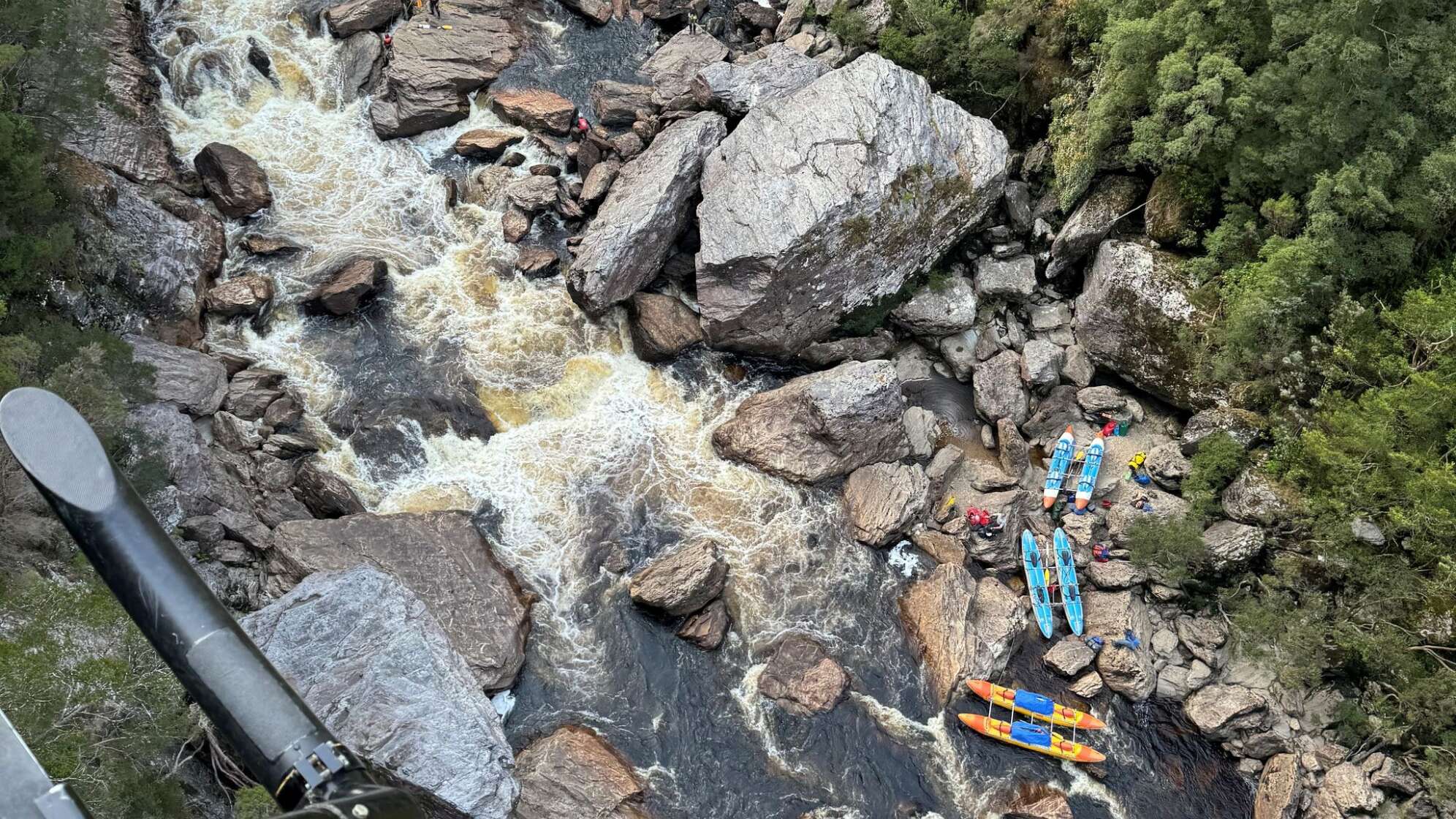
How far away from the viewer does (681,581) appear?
18.6m

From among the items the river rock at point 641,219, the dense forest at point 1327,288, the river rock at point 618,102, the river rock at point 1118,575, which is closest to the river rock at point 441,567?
the river rock at point 641,219

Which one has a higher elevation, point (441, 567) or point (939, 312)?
point (441, 567)

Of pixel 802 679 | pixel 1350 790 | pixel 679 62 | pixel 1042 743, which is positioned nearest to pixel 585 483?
pixel 802 679

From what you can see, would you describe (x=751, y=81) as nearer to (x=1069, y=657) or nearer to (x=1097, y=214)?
(x=1097, y=214)

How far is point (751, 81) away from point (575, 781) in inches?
716

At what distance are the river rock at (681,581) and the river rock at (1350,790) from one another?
12.5 meters

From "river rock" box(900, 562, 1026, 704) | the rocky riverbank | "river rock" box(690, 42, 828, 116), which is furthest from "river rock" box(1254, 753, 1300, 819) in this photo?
"river rock" box(690, 42, 828, 116)

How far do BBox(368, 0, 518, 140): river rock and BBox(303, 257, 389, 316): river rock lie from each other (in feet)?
16.9

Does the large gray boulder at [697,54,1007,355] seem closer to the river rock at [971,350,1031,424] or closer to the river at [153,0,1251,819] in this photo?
the river at [153,0,1251,819]

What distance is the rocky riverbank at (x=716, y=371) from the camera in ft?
56.2

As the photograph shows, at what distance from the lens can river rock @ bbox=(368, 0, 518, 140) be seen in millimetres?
24891

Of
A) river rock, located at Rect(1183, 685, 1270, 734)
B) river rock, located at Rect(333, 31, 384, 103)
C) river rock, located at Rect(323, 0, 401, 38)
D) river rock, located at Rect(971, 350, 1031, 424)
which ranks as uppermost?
river rock, located at Rect(323, 0, 401, 38)

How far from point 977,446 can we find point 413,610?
14.0m

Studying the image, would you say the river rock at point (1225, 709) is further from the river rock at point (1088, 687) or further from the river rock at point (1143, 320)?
the river rock at point (1143, 320)
